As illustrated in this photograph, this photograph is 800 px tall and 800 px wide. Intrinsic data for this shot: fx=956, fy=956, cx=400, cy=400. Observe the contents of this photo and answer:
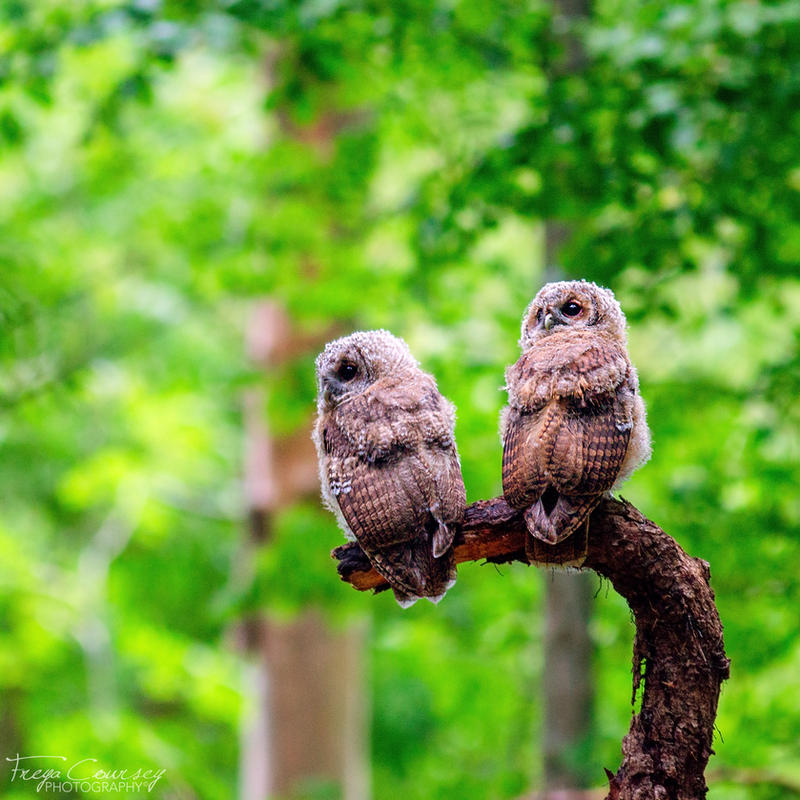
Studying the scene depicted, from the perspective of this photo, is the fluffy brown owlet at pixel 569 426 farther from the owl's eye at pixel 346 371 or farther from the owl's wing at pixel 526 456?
the owl's eye at pixel 346 371

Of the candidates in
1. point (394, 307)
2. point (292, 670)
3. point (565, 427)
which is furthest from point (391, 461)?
point (292, 670)

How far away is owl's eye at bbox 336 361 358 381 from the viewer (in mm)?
2693

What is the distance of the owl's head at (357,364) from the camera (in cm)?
266

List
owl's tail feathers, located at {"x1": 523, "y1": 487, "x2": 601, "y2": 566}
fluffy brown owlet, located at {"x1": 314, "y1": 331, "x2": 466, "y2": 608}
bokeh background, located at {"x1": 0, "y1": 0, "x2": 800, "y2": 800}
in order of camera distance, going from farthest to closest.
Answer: bokeh background, located at {"x1": 0, "y1": 0, "x2": 800, "y2": 800} → fluffy brown owlet, located at {"x1": 314, "y1": 331, "x2": 466, "y2": 608} → owl's tail feathers, located at {"x1": 523, "y1": 487, "x2": 601, "y2": 566}

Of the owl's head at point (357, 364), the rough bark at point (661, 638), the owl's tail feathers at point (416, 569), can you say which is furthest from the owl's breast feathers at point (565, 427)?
the owl's head at point (357, 364)

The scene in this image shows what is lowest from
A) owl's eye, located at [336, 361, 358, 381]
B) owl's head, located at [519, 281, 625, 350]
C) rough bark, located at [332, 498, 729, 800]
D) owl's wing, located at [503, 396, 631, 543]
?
rough bark, located at [332, 498, 729, 800]

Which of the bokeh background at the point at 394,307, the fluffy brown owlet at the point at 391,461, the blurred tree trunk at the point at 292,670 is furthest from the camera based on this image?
the blurred tree trunk at the point at 292,670

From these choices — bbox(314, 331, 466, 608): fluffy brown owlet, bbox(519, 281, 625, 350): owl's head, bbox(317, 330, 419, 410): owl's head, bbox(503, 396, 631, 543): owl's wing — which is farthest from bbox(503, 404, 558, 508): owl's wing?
bbox(317, 330, 419, 410): owl's head

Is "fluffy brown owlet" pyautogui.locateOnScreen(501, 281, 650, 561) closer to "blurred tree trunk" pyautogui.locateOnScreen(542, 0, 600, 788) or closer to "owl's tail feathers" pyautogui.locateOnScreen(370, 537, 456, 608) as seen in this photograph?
"owl's tail feathers" pyautogui.locateOnScreen(370, 537, 456, 608)

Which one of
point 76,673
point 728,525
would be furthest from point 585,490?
point 76,673

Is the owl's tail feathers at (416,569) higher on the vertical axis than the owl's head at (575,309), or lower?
lower

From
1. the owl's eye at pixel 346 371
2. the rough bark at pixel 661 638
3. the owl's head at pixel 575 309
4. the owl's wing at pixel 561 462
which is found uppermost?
the owl's head at pixel 575 309

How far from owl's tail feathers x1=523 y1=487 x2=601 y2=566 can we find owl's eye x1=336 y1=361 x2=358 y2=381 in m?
0.81

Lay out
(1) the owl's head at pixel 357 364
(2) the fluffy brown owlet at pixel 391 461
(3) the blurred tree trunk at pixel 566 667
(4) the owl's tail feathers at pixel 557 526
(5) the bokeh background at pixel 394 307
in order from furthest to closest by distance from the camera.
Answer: (3) the blurred tree trunk at pixel 566 667
(5) the bokeh background at pixel 394 307
(1) the owl's head at pixel 357 364
(2) the fluffy brown owlet at pixel 391 461
(4) the owl's tail feathers at pixel 557 526
